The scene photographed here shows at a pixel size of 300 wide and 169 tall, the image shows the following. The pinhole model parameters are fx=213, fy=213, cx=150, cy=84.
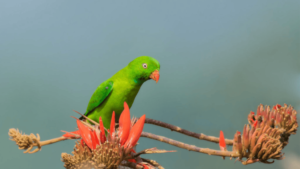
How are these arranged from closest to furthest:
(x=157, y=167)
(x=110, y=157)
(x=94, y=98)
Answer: (x=110, y=157)
(x=157, y=167)
(x=94, y=98)

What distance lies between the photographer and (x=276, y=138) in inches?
44.2

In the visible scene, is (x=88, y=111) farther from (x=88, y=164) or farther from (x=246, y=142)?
(x=246, y=142)

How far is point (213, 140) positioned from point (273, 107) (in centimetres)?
51

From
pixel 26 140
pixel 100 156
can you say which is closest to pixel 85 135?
pixel 100 156

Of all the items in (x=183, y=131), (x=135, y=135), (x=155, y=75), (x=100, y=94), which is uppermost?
(x=155, y=75)

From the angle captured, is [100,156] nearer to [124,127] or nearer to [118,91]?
[124,127]

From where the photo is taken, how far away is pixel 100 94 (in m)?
1.64

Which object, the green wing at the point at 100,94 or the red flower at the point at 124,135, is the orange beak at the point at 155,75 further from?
the red flower at the point at 124,135

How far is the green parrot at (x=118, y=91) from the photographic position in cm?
157

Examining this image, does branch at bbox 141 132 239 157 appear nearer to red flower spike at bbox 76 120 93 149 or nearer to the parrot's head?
the parrot's head

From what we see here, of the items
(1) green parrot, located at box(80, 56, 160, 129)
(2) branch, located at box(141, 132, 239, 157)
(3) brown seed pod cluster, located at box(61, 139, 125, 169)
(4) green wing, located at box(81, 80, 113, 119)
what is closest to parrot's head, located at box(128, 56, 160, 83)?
(1) green parrot, located at box(80, 56, 160, 129)

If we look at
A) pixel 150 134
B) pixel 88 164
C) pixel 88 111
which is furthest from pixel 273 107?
pixel 88 111

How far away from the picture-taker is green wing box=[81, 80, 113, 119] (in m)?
1.63

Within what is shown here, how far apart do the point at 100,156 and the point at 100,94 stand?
854 mm
